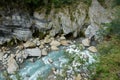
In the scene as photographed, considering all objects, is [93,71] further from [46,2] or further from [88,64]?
[46,2]

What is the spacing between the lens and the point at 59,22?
5.93 m

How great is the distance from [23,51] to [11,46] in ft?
1.27

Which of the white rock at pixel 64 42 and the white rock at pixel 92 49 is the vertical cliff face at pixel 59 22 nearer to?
the white rock at pixel 64 42

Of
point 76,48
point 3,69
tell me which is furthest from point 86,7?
point 3,69

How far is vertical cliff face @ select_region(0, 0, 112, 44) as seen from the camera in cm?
584

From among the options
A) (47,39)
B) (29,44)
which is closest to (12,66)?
(29,44)

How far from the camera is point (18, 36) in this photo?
231 inches

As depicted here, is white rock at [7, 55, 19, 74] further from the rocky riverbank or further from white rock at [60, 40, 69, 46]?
white rock at [60, 40, 69, 46]

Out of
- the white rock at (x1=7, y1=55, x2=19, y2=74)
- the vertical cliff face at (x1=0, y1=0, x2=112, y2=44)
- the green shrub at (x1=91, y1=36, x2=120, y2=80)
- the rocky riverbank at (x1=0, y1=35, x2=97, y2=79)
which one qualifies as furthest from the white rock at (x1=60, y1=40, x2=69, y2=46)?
the green shrub at (x1=91, y1=36, x2=120, y2=80)

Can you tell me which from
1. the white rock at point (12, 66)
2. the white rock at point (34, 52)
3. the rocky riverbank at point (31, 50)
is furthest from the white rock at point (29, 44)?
the white rock at point (12, 66)

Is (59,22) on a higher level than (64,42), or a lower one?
higher

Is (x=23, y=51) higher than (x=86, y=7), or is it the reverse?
(x=86, y=7)

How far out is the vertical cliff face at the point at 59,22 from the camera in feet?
19.2

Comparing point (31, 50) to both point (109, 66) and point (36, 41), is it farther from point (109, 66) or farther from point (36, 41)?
point (109, 66)
